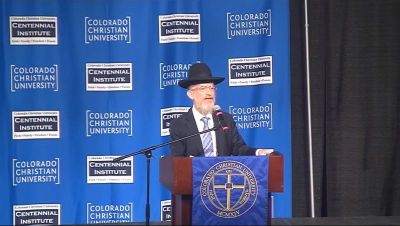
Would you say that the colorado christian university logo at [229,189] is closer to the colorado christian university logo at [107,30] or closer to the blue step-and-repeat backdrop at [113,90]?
the blue step-and-repeat backdrop at [113,90]

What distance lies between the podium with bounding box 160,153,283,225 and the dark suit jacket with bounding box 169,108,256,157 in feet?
1.29

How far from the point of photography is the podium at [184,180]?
303cm

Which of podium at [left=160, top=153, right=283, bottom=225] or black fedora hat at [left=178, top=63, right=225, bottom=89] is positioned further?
black fedora hat at [left=178, top=63, right=225, bottom=89]

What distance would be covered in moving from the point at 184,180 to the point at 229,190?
278mm

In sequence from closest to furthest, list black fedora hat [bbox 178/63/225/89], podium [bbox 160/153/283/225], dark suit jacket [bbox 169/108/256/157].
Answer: podium [bbox 160/153/283/225]
dark suit jacket [bbox 169/108/256/157]
black fedora hat [bbox 178/63/225/89]

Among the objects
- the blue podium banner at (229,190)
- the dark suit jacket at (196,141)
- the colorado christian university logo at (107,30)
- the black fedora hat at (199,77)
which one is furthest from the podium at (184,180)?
the colorado christian university logo at (107,30)

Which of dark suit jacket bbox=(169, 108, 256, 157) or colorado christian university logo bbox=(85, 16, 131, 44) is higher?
colorado christian university logo bbox=(85, 16, 131, 44)

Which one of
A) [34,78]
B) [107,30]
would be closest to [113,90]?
[107,30]

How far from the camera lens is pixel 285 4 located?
475 cm

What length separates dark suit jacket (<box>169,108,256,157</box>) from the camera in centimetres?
362

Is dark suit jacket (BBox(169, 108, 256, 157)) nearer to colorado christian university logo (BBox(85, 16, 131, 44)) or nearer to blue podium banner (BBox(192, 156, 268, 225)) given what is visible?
blue podium banner (BBox(192, 156, 268, 225))

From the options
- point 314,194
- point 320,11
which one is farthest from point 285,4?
point 314,194

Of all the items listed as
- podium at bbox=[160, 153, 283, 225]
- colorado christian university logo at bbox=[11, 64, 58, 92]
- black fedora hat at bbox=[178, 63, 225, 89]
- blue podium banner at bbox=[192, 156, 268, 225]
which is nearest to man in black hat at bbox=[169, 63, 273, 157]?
black fedora hat at bbox=[178, 63, 225, 89]

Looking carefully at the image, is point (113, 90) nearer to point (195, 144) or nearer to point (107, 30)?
point (107, 30)
